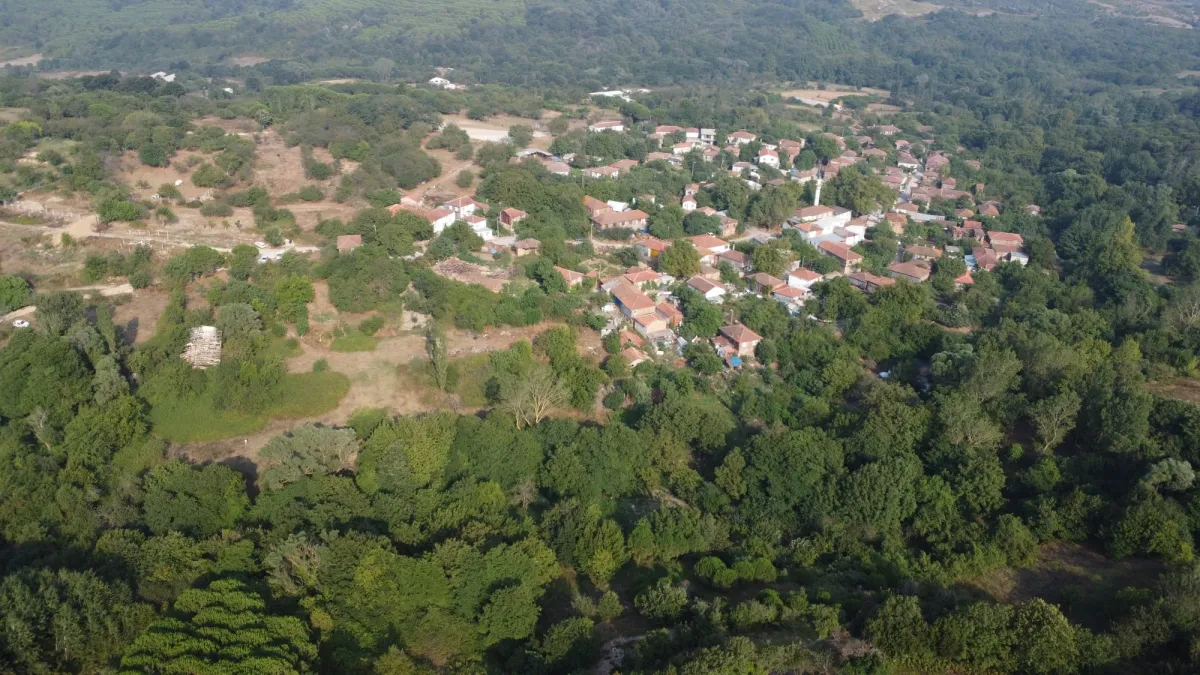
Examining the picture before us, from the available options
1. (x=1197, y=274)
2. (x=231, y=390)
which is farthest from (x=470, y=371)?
(x=1197, y=274)

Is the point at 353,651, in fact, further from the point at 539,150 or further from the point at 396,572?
the point at 539,150

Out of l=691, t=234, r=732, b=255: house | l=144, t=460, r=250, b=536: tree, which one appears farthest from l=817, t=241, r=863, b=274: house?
l=144, t=460, r=250, b=536: tree

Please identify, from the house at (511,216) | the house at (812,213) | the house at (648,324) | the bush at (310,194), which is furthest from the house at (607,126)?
the house at (648,324)

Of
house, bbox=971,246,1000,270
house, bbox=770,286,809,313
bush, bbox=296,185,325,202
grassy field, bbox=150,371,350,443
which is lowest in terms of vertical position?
house, bbox=971,246,1000,270

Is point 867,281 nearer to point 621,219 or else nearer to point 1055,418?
point 621,219

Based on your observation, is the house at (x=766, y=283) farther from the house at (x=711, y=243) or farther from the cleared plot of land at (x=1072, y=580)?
the cleared plot of land at (x=1072, y=580)

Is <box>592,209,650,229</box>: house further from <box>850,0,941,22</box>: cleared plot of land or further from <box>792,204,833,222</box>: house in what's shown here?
<box>850,0,941,22</box>: cleared plot of land
